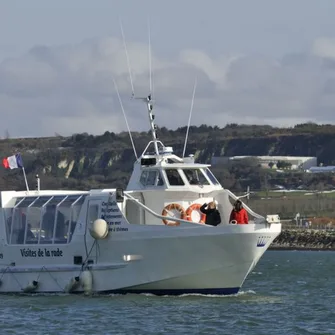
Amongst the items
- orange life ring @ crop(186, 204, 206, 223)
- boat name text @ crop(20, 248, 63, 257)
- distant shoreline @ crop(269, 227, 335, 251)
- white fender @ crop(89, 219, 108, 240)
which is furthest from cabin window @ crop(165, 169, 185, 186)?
distant shoreline @ crop(269, 227, 335, 251)

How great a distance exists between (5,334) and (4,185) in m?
74.9

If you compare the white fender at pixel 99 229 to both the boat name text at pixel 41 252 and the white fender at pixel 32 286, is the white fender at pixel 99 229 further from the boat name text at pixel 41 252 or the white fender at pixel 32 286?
the white fender at pixel 32 286

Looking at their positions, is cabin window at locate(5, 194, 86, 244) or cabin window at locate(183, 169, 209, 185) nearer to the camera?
cabin window at locate(183, 169, 209, 185)

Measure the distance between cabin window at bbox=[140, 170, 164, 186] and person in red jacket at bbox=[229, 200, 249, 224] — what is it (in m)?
2.63

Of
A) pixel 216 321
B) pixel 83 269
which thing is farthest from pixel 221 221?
pixel 216 321

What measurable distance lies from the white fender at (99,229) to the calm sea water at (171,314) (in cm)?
170

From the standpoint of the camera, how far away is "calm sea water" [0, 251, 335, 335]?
3309cm

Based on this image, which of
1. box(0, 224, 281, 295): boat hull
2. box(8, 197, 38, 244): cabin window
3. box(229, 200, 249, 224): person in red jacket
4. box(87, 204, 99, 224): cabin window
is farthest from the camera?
box(8, 197, 38, 244): cabin window

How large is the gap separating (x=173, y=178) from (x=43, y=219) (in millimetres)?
4232

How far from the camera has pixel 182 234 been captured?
38156mm

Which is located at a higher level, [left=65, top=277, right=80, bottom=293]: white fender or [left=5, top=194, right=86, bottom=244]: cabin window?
[left=5, top=194, right=86, bottom=244]: cabin window

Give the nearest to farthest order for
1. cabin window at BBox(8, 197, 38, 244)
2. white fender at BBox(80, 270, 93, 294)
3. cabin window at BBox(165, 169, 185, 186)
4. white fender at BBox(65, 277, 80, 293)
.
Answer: white fender at BBox(80, 270, 93, 294), white fender at BBox(65, 277, 80, 293), cabin window at BBox(165, 169, 185, 186), cabin window at BBox(8, 197, 38, 244)

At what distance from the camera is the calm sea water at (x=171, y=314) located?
33094 millimetres

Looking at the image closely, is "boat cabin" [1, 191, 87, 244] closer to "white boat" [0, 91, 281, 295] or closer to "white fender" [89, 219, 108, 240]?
"white boat" [0, 91, 281, 295]
